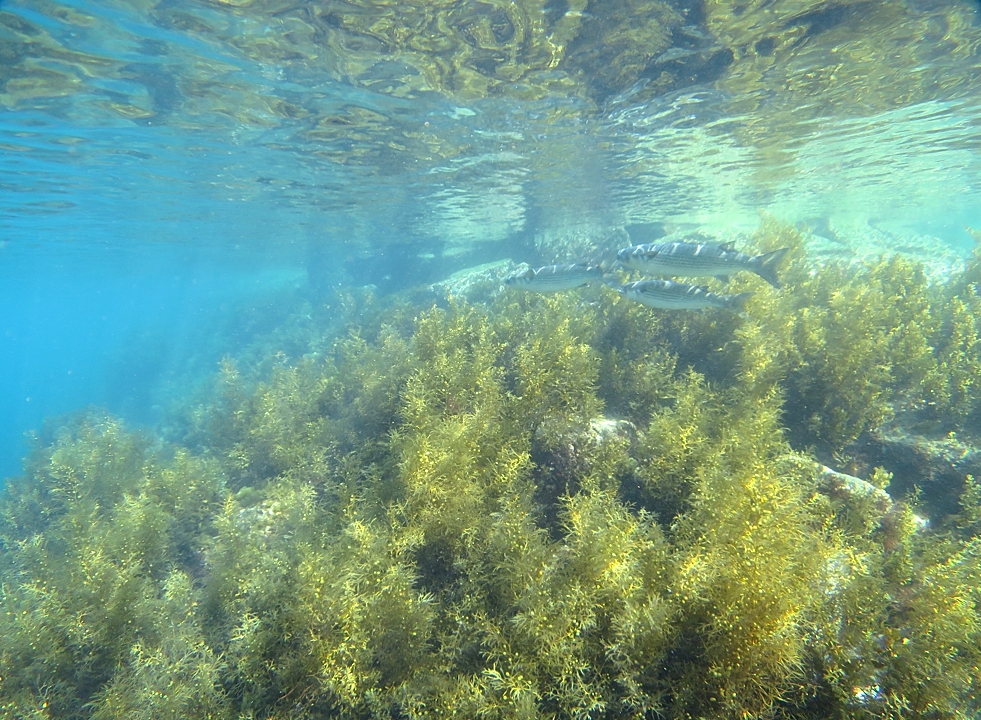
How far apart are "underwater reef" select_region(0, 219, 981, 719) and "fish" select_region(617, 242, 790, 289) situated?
0.75 m

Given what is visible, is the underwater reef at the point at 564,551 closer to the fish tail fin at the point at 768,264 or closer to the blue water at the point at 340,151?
the fish tail fin at the point at 768,264

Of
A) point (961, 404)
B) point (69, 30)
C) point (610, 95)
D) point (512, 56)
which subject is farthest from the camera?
point (610, 95)

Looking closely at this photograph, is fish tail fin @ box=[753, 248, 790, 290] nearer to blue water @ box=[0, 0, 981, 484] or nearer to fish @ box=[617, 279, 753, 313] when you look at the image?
fish @ box=[617, 279, 753, 313]

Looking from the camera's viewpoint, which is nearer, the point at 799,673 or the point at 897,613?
the point at 799,673

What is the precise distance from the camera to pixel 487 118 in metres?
13.6

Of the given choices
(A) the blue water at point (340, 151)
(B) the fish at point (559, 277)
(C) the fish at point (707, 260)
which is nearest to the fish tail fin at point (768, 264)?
(C) the fish at point (707, 260)

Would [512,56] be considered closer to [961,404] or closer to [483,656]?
[961,404]

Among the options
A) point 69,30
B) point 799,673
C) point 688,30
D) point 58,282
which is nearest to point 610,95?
point 688,30

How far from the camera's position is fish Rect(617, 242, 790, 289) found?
6555 millimetres

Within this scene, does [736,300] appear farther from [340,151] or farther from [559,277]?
[340,151]

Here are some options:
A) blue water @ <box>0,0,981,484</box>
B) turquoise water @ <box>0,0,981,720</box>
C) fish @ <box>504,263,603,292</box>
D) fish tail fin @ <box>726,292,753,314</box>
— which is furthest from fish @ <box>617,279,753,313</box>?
blue water @ <box>0,0,981,484</box>

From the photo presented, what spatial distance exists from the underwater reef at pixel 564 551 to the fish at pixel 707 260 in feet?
2.47

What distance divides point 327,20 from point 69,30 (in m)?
5.30

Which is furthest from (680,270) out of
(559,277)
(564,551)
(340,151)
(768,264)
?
(340,151)
